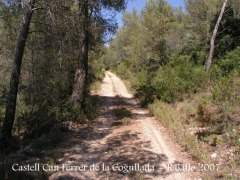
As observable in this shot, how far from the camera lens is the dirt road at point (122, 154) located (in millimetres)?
6527

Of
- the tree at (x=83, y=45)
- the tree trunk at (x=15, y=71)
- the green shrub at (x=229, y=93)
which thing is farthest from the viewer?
the tree at (x=83, y=45)

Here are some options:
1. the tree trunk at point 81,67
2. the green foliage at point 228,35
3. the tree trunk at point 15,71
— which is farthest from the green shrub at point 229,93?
the green foliage at point 228,35

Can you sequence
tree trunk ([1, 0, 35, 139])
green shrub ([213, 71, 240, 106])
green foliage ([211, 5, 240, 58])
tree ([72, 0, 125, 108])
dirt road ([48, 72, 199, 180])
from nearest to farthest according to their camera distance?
dirt road ([48, 72, 199, 180]) → green shrub ([213, 71, 240, 106]) → tree trunk ([1, 0, 35, 139]) → tree ([72, 0, 125, 108]) → green foliage ([211, 5, 240, 58])

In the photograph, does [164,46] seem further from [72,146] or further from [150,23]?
[72,146]

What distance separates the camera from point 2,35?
14.9 metres

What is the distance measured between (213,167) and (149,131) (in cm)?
376

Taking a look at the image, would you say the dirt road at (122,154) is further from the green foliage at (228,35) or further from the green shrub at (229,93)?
the green foliage at (228,35)

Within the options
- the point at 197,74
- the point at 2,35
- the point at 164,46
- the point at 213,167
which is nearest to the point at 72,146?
the point at 213,167

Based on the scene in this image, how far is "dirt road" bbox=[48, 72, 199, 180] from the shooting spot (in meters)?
6.53

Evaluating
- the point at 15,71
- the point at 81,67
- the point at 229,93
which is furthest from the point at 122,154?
the point at 81,67

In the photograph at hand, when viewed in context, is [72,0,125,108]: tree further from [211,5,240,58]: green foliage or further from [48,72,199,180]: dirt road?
[211,5,240,58]: green foliage

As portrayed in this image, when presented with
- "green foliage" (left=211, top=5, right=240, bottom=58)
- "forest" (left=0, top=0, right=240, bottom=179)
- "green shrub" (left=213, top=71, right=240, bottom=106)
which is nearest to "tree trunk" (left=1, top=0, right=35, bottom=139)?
"forest" (left=0, top=0, right=240, bottom=179)

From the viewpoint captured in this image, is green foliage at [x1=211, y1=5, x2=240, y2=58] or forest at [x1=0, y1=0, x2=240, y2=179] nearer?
forest at [x1=0, y1=0, x2=240, y2=179]

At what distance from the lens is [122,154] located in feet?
25.7
